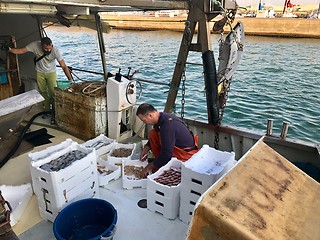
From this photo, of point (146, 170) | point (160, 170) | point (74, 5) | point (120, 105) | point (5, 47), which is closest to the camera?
point (160, 170)

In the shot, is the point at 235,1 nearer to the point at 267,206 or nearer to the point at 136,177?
the point at 136,177

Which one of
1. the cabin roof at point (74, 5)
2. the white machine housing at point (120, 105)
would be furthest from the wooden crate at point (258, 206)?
the white machine housing at point (120, 105)

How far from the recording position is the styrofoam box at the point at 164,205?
8.66ft

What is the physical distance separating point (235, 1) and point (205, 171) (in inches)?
119

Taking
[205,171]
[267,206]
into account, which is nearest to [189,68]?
[205,171]

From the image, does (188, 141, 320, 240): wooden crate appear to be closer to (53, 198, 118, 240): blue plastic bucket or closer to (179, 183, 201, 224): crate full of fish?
(179, 183, 201, 224): crate full of fish

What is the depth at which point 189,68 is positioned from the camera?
12898mm

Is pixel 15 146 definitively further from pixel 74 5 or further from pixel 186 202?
pixel 186 202

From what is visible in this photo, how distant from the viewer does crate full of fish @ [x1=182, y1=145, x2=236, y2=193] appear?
2.30m

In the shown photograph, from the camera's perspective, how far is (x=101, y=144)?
406 cm

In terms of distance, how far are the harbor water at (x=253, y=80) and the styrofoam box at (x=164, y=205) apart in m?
2.07

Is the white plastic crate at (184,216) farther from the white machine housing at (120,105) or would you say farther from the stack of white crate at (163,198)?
the white machine housing at (120,105)

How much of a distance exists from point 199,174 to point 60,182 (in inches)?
50.2

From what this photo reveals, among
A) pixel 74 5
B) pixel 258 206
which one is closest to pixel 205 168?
pixel 258 206
